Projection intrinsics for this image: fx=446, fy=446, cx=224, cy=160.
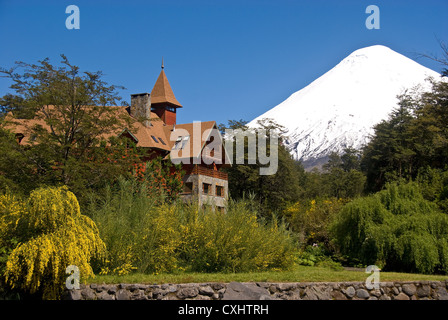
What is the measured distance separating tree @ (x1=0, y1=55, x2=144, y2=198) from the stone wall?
5875mm

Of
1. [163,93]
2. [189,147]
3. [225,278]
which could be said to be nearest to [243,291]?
[225,278]

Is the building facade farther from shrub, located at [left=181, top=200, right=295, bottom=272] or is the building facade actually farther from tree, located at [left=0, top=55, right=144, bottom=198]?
shrub, located at [left=181, top=200, right=295, bottom=272]

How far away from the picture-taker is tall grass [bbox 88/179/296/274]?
12.2 m

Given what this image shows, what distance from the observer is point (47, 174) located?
1616cm

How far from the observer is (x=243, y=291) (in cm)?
1073

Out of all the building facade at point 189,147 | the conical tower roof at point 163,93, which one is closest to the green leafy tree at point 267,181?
the building facade at point 189,147

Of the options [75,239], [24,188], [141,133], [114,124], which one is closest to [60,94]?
[114,124]

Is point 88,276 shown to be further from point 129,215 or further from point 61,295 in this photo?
point 129,215

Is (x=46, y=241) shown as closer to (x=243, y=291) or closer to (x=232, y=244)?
(x=243, y=291)

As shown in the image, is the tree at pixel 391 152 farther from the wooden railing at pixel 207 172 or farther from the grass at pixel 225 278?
the grass at pixel 225 278

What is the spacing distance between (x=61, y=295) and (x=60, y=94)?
28.5 ft

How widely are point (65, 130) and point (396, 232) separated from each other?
1309 cm

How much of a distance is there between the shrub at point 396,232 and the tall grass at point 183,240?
4.44 meters
